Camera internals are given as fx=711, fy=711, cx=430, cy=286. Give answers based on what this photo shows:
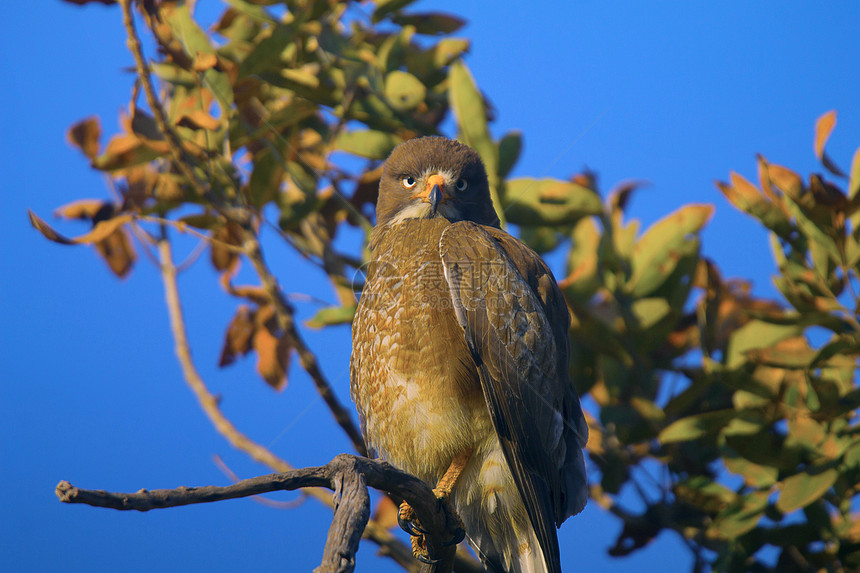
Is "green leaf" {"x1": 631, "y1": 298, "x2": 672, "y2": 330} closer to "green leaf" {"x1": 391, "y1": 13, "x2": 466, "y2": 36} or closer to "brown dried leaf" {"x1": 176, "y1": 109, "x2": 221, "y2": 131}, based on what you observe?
"green leaf" {"x1": 391, "y1": 13, "x2": 466, "y2": 36}

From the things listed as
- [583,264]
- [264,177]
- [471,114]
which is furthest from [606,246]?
[264,177]

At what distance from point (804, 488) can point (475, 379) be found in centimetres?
165

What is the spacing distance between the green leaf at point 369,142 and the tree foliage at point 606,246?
12 mm

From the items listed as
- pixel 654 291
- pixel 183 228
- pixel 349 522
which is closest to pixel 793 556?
pixel 654 291

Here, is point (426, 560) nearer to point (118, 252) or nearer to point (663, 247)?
point (663, 247)

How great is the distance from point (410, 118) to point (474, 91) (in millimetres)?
476

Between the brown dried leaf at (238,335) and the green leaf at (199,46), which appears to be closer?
the green leaf at (199,46)

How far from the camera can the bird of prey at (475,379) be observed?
2.71 metres

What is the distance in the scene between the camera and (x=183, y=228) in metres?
3.72

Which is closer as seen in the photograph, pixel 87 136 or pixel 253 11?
pixel 253 11

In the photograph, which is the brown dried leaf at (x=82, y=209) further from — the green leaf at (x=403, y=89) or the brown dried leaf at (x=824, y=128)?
the brown dried leaf at (x=824, y=128)

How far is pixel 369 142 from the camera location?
3.89 metres

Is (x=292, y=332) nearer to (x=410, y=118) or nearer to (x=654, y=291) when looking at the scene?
(x=410, y=118)

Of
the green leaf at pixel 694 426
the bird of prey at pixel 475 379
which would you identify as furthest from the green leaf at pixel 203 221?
the green leaf at pixel 694 426
